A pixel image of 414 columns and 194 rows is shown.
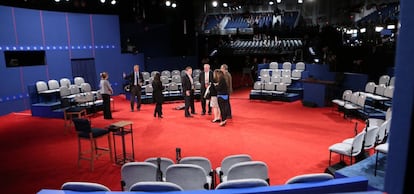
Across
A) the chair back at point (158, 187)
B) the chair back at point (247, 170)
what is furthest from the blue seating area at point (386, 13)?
the chair back at point (158, 187)

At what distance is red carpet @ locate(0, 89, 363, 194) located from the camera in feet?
19.9

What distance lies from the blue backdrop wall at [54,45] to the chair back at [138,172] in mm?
9729

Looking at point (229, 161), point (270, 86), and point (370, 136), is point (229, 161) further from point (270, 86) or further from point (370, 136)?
point (270, 86)

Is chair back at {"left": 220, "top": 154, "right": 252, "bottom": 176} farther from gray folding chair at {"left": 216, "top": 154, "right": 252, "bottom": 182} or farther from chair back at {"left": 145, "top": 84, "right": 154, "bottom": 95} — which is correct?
chair back at {"left": 145, "top": 84, "right": 154, "bottom": 95}

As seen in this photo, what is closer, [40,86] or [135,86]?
[40,86]

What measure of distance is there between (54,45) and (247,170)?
482 inches

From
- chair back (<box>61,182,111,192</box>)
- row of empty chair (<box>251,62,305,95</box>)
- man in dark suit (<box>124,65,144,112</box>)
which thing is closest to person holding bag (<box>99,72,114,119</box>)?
man in dark suit (<box>124,65,144,112</box>)

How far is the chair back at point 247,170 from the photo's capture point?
4090 millimetres

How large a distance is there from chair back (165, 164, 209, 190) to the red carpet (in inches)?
71.4

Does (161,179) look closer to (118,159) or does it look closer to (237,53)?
(118,159)

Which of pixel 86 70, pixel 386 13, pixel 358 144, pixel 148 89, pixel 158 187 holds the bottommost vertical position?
pixel 358 144

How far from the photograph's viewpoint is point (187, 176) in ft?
13.3

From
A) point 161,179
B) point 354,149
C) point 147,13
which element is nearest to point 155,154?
point 161,179

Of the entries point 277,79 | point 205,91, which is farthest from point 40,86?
point 277,79
